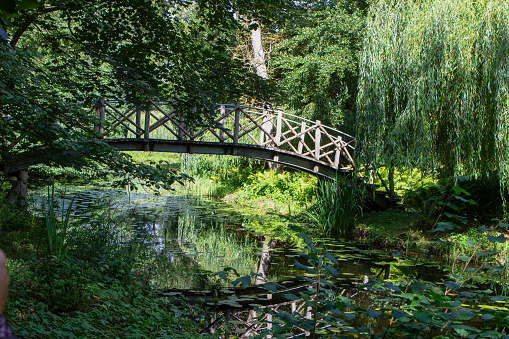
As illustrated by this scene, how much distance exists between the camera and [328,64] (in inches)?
530

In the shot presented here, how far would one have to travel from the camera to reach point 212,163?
16391 millimetres

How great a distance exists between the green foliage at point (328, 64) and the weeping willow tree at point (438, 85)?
4472 millimetres

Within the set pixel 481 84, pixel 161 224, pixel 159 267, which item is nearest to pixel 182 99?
pixel 159 267

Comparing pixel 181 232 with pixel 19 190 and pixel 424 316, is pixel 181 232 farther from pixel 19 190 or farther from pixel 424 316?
pixel 424 316

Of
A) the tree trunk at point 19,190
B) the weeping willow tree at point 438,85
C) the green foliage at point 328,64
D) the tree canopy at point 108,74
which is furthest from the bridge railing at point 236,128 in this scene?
the weeping willow tree at point 438,85

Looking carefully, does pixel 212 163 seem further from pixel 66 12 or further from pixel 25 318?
pixel 25 318

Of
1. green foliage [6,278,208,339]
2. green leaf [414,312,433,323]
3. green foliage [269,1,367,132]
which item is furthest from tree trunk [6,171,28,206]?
green foliage [269,1,367,132]

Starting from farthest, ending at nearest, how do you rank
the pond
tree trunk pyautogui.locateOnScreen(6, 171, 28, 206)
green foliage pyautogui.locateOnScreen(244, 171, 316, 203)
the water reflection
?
green foliage pyautogui.locateOnScreen(244, 171, 316, 203), tree trunk pyautogui.locateOnScreen(6, 171, 28, 206), the pond, the water reflection

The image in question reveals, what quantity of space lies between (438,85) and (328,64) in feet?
19.3

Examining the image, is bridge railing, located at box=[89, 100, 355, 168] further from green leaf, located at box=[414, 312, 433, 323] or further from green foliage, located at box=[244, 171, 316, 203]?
green leaf, located at box=[414, 312, 433, 323]

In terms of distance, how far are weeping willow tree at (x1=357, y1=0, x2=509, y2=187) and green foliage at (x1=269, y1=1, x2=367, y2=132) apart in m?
4.47

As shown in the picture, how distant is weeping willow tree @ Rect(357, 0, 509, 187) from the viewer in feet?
24.2

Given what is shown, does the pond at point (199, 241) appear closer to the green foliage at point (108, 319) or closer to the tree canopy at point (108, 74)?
the green foliage at point (108, 319)

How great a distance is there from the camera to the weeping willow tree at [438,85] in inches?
291
